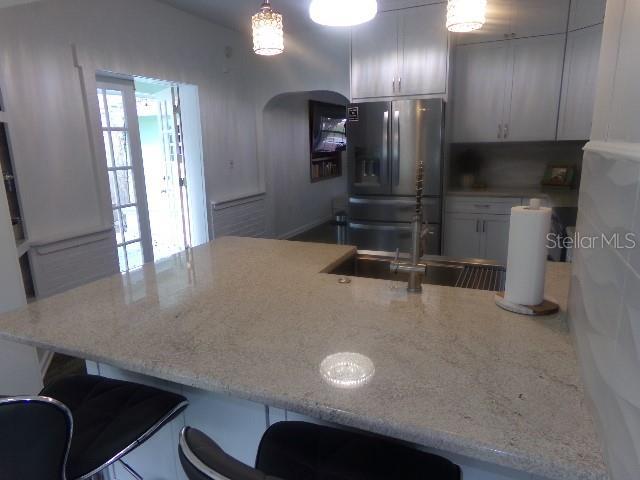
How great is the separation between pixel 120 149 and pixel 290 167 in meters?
2.93

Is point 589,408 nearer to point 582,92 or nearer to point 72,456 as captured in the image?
point 72,456

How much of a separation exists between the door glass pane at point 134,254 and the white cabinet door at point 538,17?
3907mm

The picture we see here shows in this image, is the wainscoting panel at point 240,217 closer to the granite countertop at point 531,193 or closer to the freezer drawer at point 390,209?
the freezer drawer at point 390,209

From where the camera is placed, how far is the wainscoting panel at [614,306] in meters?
0.54

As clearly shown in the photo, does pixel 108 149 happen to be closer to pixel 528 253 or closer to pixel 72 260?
pixel 72 260

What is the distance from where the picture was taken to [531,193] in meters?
3.96

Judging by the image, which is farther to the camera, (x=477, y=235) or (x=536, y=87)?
(x=477, y=235)

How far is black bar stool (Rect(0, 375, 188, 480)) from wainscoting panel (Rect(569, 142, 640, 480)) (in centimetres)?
98

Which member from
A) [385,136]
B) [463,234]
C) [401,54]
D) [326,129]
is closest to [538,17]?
[401,54]

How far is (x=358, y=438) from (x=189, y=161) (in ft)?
13.1

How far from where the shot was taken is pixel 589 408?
0.76 m

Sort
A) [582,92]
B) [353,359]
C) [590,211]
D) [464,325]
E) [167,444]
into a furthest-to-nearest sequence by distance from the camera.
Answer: [582,92]
[167,444]
[464,325]
[353,359]
[590,211]

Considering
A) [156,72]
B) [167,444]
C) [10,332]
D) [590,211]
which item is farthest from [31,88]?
[590,211]

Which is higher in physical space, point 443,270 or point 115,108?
point 115,108
